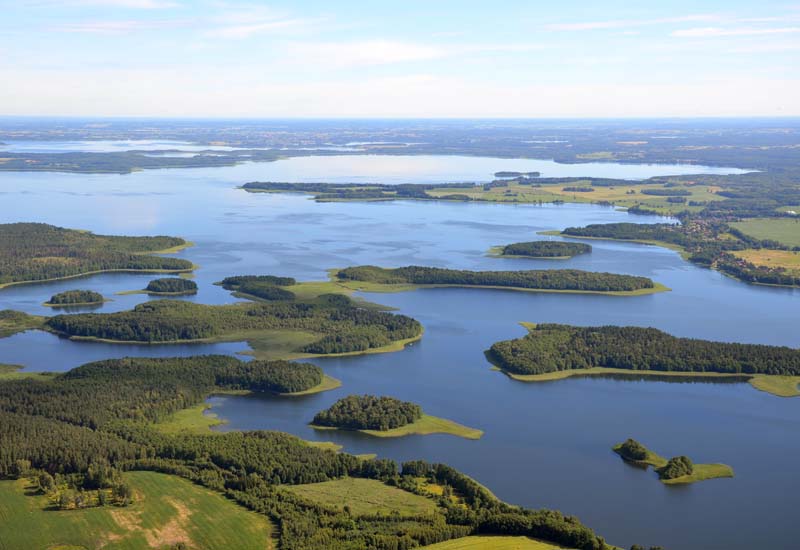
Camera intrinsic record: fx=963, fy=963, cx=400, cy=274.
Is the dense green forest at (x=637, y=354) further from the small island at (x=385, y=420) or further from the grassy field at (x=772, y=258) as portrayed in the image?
the grassy field at (x=772, y=258)

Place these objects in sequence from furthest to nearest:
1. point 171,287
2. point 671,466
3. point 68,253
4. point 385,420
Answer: point 68,253, point 171,287, point 385,420, point 671,466

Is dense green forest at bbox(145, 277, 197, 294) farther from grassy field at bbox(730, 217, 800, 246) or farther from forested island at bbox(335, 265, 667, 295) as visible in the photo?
grassy field at bbox(730, 217, 800, 246)

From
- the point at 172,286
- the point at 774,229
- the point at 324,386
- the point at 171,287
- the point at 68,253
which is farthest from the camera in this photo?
the point at 774,229

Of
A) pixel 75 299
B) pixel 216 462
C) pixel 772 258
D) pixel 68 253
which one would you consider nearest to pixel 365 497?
pixel 216 462


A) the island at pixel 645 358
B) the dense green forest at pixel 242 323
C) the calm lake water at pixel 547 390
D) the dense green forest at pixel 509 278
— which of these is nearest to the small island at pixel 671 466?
the calm lake water at pixel 547 390

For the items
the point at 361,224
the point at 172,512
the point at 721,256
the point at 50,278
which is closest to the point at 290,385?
the point at 172,512

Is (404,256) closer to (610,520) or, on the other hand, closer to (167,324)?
(167,324)

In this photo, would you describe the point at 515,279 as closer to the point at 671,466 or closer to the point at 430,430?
the point at 430,430
